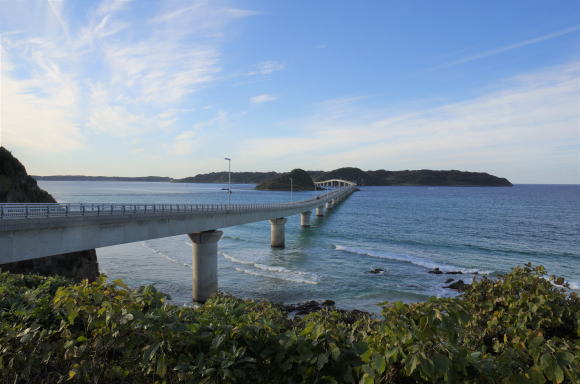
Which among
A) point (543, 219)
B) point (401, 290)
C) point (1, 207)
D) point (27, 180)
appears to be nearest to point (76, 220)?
point (1, 207)

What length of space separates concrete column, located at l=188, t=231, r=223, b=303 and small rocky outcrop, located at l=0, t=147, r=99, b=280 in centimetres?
967

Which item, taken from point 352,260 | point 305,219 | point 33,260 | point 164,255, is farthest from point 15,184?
point 305,219

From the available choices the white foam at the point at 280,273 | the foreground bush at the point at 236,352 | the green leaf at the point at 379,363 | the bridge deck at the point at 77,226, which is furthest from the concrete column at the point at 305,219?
the green leaf at the point at 379,363

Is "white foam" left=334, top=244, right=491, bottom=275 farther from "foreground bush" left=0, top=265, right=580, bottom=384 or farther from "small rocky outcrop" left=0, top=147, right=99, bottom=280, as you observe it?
"foreground bush" left=0, top=265, right=580, bottom=384

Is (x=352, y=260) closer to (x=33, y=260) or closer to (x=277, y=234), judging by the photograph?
(x=277, y=234)

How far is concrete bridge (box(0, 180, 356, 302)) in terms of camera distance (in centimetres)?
1667

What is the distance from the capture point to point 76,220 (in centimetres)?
1914

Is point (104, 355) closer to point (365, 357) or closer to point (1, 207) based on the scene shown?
point (365, 357)

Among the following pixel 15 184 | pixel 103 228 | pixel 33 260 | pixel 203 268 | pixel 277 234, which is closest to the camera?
pixel 103 228

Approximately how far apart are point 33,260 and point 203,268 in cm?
1337

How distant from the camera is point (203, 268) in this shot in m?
27.5

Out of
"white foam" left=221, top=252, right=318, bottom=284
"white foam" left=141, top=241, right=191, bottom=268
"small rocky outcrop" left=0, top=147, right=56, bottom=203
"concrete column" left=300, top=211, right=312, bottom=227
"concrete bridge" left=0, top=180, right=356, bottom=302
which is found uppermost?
"small rocky outcrop" left=0, top=147, right=56, bottom=203

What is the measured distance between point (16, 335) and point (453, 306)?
5543 mm

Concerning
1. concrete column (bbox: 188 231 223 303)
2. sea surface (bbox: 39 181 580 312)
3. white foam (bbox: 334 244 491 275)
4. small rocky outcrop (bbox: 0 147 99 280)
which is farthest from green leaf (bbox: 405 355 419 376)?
white foam (bbox: 334 244 491 275)
